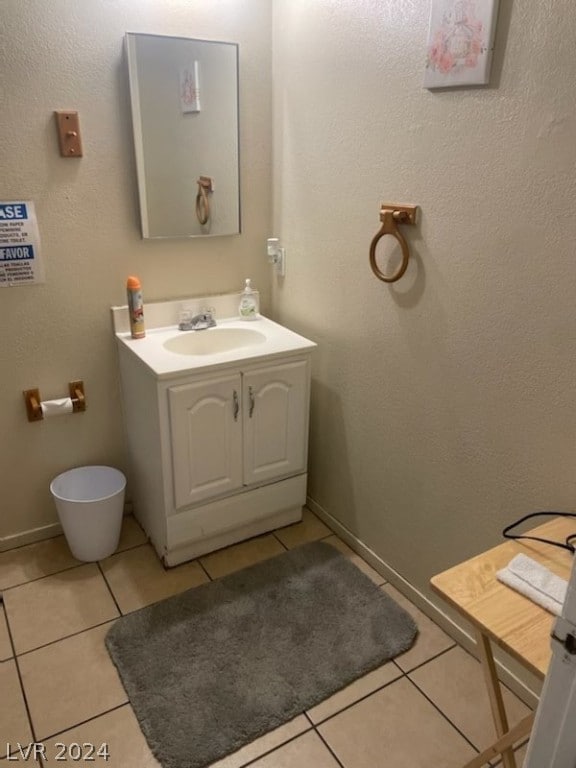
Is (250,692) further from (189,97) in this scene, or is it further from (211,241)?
(189,97)

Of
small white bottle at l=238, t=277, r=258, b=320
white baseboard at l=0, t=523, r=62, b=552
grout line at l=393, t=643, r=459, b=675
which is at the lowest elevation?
grout line at l=393, t=643, r=459, b=675

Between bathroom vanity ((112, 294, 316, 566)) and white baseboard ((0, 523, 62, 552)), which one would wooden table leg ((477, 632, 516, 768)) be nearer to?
bathroom vanity ((112, 294, 316, 566))

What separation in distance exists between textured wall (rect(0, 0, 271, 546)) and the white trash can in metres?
0.08

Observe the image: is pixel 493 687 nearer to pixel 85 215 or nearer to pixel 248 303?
pixel 248 303

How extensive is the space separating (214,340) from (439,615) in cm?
133

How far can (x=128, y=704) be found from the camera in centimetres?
165

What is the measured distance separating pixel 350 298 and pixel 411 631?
A: 3.82ft

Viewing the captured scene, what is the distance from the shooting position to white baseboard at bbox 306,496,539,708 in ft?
5.46

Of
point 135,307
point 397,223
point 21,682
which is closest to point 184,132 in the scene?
point 135,307

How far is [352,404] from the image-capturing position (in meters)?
2.16

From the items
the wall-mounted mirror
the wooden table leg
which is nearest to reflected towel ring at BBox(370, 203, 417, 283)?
the wall-mounted mirror

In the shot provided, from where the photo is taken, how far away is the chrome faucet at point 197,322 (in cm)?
231

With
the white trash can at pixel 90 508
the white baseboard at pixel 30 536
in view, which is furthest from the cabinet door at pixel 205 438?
the white baseboard at pixel 30 536

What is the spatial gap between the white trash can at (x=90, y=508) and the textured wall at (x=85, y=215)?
0.08 metres
